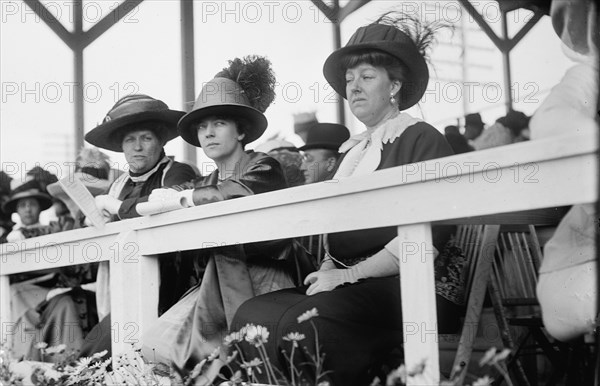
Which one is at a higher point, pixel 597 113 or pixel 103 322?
pixel 597 113

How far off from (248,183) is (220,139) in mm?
387

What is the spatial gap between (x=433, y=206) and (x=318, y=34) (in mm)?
2452

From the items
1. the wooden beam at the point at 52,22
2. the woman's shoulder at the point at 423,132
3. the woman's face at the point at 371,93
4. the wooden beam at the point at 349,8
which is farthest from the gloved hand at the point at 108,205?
the wooden beam at the point at 52,22

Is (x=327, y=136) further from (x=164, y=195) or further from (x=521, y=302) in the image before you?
(x=521, y=302)

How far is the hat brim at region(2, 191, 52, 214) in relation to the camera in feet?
16.3

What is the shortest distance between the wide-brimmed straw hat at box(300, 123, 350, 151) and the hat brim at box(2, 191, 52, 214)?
5.87 ft

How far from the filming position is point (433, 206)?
1.82 metres

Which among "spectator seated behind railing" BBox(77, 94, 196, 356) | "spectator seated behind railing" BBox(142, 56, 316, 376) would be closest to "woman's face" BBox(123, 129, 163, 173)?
"spectator seated behind railing" BBox(77, 94, 196, 356)

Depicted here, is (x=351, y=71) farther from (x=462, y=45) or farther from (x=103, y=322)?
(x=103, y=322)

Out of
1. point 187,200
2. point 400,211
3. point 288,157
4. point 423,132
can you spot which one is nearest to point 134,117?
point 288,157

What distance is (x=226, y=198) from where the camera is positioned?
9.16 feet

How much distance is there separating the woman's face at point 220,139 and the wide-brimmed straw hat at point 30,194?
2140mm

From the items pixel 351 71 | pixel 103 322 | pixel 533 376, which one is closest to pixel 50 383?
pixel 103 322

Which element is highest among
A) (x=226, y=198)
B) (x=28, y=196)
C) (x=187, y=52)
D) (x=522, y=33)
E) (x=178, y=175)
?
(x=187, y=52)
